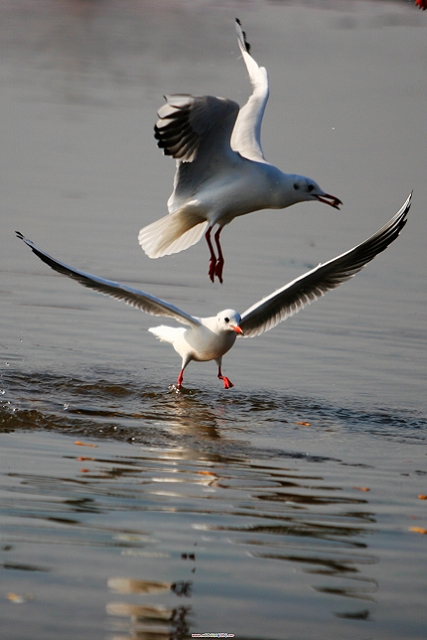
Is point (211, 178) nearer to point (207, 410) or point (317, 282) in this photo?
point (317, 282)

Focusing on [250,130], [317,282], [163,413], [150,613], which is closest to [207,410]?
[163,413]

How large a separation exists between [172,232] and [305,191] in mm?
1086

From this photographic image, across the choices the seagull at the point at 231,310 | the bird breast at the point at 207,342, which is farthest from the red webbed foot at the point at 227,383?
the bird breast at the point at 207,342

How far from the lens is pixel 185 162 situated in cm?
831

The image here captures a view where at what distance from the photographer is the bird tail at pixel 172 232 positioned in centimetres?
862

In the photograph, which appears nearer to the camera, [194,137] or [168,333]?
[194,137]

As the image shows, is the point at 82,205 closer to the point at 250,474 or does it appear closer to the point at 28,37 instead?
the point at 250,474

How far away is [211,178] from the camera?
838 centimetres

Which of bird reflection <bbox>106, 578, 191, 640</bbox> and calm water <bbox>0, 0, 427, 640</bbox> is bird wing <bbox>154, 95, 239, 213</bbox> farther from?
bird reflection <bbox>106, 578, 191, 640</bbox>

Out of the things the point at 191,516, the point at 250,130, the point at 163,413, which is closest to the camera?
the point at 191,516

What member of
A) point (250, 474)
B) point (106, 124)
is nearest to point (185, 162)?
point (250, 474)

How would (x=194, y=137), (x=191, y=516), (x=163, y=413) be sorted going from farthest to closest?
(x=194, y=137) → (x=163, y=413) → (x=191, y=516)

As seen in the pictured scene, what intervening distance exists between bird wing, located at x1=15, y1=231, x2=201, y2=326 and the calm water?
20.1 inches

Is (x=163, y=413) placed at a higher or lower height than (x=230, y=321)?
lower
